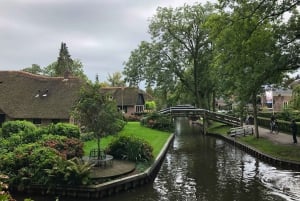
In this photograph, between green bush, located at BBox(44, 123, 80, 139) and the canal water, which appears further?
green bush, located at BBox(44, 123, 80, 139)

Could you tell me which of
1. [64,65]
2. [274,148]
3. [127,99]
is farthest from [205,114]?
[64,65]

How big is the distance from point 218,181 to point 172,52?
36561 millimetres

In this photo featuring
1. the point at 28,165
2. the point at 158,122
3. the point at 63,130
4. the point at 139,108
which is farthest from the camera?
the point at 139,108

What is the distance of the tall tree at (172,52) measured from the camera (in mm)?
52781

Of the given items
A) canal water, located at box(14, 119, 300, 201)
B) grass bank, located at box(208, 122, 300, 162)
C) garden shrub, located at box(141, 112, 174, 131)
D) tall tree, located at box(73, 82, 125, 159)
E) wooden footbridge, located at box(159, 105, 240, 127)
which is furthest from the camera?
wooden footbridge, located at box(159, 105, 240, 127)

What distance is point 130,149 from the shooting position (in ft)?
75.5

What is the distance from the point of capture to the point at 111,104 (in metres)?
20.9

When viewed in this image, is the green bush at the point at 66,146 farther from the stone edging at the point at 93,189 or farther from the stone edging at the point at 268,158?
the stone edging at the point at 268,158

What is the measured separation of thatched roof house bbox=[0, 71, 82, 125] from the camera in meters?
36.7

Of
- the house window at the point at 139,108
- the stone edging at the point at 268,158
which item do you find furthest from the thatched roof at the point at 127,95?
the stone edging at the point at 268,158

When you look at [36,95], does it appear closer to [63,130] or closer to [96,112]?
[63,130]

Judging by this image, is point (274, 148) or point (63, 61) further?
point (63, 61)

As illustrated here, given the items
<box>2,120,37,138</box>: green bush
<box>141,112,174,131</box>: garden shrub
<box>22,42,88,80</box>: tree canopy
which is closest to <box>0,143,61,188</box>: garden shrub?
<box>2,120,37,138</box>: green bush

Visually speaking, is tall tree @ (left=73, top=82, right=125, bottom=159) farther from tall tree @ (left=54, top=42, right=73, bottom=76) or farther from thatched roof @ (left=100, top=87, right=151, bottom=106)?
tall tree @ (left=54, top=42, right=73, bottom=76)
